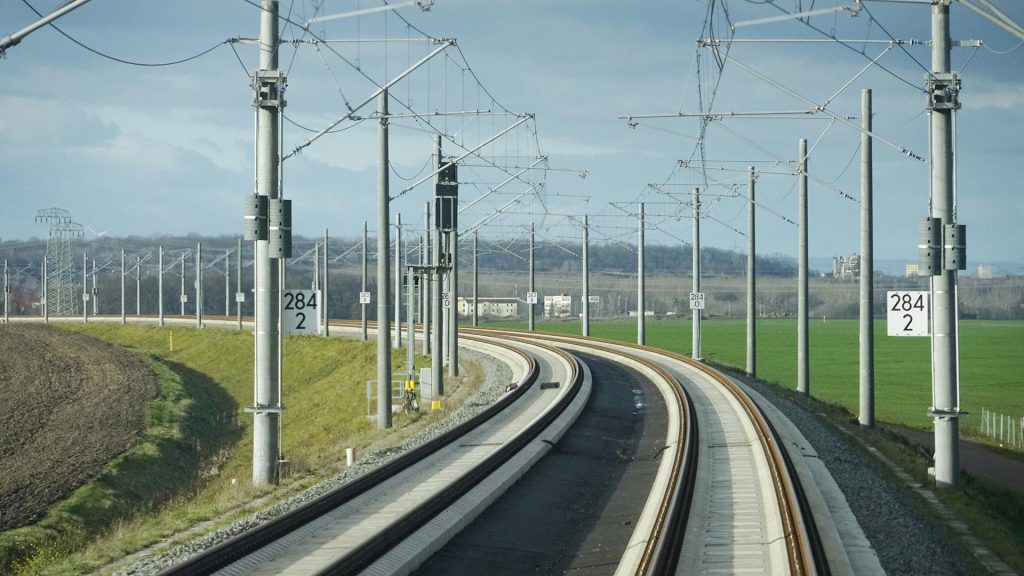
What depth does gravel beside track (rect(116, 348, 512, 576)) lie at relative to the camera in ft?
50.2

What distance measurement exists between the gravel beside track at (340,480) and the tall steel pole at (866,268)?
1198cm

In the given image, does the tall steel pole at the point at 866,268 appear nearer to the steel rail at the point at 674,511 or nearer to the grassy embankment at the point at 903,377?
the grassy embankment at the point at 903,377

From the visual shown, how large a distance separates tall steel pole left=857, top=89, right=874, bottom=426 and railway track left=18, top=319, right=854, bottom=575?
19.2ft

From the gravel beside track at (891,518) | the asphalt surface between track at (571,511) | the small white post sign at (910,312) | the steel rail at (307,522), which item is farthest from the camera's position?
the small white post sign at (910,312)

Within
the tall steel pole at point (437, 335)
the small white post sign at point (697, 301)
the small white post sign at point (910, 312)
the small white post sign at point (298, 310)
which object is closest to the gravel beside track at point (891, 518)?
the small white post sign at point (910, 312)

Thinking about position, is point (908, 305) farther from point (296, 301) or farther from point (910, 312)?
point (296, 301)

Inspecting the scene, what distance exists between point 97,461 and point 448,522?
71.6ft

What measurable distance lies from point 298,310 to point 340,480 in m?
3.53

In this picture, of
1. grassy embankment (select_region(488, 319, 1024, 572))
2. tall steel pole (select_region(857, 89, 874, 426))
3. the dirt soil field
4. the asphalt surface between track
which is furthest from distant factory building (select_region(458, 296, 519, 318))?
the asphalt surface between track

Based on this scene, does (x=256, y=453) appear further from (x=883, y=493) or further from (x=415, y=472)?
(x=883, y=493)

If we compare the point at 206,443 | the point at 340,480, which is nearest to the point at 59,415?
the point at 206,443

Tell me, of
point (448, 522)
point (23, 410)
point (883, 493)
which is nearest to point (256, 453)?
point (448, 522)

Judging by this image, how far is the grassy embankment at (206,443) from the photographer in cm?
1998

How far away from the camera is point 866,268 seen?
37.8 m
